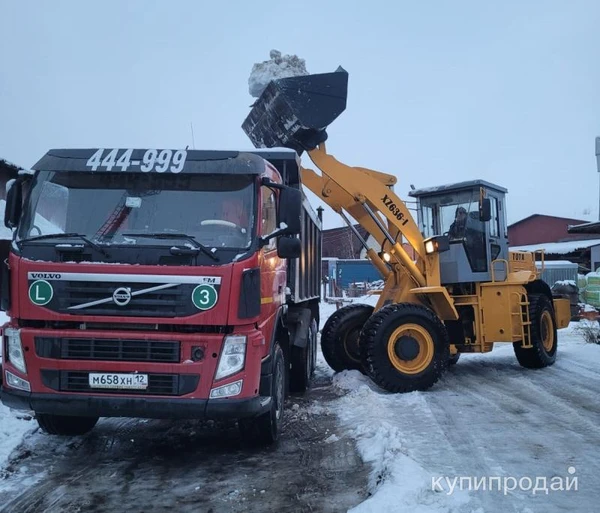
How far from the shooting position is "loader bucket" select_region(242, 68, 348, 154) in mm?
7898

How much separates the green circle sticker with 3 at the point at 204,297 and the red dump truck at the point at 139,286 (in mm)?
12

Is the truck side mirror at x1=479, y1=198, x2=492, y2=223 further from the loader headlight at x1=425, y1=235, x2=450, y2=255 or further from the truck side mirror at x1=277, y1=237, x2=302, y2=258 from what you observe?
the truck side mirror at x1=277, y1=237, x2=302, y2=258

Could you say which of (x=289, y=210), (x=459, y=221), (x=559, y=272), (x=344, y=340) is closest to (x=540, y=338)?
(x=459, y=221)

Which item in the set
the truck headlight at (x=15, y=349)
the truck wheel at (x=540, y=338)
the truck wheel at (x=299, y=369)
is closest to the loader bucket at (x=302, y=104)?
the truck wheel at (x=299, y=369)

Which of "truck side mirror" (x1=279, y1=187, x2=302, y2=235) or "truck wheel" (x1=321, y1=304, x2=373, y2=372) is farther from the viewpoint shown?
"truck wheel" (x1=321, y1=304, x2=373, y2=372)

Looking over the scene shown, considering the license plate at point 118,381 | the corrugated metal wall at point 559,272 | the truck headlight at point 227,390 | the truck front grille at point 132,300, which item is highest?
the corrugated metal wall at point 559,272

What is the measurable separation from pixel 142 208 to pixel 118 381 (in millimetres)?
1506

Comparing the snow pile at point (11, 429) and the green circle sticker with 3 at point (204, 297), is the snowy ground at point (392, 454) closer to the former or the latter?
the snow pile at point (11, 429)

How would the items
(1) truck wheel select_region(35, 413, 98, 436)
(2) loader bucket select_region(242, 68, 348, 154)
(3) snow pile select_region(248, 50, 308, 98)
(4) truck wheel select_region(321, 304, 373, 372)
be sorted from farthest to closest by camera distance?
(4) truck wheel select_region(321, 304, 373, 372) < (3) snow pile select_region(248, 50, 308, 98) < (2) loader bucket select_region(242, 68, 348, 154) < (1) truck wheel select_region(35, 413, 98, 436)

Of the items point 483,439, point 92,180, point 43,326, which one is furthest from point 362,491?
point 92,180

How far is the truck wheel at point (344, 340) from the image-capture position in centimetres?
980

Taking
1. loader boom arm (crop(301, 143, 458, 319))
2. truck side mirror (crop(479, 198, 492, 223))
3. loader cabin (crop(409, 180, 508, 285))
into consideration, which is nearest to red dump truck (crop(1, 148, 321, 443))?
loader boom arm (crop(301, 143, 458, 319))

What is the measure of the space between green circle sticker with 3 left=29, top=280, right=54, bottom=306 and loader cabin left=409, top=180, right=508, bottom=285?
6.06 meters

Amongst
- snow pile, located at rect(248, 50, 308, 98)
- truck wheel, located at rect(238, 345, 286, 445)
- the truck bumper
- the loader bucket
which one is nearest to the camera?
the truck bumper
